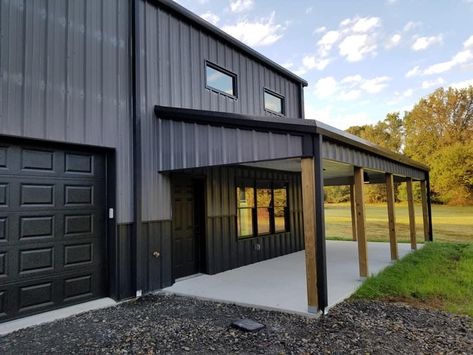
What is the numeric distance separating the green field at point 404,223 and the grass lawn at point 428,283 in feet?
18.0

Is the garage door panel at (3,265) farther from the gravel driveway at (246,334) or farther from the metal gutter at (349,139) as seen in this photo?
the metal gutter at (349,139)

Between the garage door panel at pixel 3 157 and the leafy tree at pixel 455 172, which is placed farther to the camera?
the leafy tree at pixel 455 172

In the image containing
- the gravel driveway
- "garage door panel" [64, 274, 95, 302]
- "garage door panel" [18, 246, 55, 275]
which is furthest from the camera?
"garage door panel" [64, 274, 95, 302]

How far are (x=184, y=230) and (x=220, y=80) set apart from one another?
359 cm

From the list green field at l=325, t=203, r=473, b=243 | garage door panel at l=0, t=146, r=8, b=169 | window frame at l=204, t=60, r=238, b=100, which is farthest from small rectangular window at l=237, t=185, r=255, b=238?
green field at l=325, t=203, r=473, b=243

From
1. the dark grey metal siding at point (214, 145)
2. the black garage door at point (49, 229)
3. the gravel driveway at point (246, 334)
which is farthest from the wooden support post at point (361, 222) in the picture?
the black garage door at point (49, 229)

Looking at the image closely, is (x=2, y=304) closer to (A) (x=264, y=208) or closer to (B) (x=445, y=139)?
(A) (x=264, y=208)

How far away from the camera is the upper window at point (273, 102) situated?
31.4ft

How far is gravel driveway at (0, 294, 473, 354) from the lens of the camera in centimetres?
336

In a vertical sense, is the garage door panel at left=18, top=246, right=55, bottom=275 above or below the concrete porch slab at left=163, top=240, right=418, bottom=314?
above

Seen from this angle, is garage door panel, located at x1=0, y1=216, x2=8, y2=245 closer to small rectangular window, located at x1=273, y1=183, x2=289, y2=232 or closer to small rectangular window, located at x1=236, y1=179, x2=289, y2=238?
small rectangular window, located at x1=236, y1=179, x2=289, y2=238

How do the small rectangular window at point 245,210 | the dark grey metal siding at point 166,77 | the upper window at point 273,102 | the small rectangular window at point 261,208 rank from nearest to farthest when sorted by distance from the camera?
the dark grey metal siding at point 166,77 < the small rectangular window at point 245,210 < the small rectangular window at point 261,208 < the upper window at point 273,102

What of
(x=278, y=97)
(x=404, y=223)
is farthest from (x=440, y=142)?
(x=278, y=97)

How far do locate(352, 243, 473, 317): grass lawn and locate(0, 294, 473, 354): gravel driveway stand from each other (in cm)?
51
